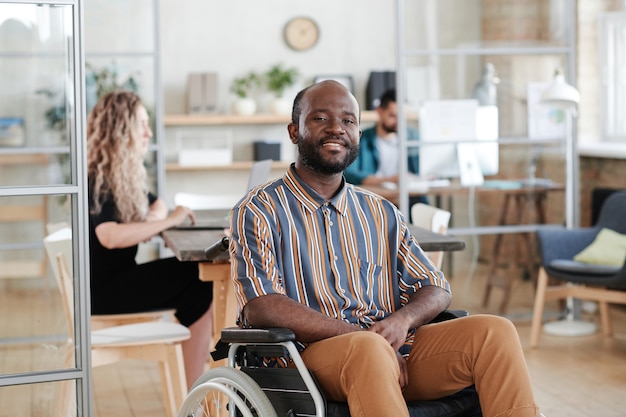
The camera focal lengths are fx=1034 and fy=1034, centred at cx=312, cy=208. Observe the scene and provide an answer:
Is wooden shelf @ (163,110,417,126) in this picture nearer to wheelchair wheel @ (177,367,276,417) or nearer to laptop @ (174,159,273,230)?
laptop @ (174,159,273,230)

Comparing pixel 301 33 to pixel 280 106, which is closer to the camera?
pixel 280 106

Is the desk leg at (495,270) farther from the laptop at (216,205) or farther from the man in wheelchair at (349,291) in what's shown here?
Result: the man in wheelchair at (349,291)

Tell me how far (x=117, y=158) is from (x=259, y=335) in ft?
5.81

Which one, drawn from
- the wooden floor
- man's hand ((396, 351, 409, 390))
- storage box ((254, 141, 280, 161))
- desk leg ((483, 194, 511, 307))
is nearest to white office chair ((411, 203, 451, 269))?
the wooden floor

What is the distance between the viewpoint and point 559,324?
18.9 feet

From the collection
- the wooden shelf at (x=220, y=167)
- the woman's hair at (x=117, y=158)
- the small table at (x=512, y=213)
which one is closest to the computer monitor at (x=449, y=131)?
the small table at (x=512, y=213)

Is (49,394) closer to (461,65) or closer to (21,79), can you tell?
(21,79)

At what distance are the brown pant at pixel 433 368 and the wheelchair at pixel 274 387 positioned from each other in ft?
0.17

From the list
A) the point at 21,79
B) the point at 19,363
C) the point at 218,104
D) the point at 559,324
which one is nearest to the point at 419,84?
the point at 559,324

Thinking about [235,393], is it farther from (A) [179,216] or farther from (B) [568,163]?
(B) [568,163]

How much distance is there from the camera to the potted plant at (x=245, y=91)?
24.4 feet

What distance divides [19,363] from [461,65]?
3641 millimetres

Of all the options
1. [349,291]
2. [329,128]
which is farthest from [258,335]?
[329,128]

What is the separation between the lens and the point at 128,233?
3.83m
